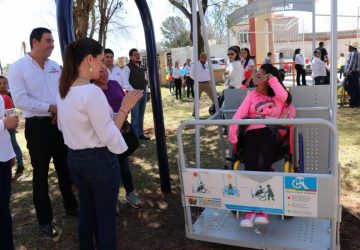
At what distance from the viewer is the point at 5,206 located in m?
2.60

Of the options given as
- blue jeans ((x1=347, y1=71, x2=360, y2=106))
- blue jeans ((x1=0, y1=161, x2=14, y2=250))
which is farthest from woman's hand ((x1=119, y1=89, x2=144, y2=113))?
blue jeans ((x1=347, y1=71, x2=360, y2=106))

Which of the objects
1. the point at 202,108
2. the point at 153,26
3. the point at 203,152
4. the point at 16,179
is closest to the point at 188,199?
the point at 153,26

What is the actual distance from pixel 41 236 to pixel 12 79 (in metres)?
1.50

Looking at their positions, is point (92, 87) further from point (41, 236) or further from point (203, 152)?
point (203, 152)

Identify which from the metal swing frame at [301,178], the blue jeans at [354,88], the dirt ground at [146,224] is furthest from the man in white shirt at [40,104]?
the blue jeans at [354,88]

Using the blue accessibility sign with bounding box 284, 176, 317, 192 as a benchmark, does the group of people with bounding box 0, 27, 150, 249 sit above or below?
above

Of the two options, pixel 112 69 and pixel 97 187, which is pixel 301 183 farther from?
pixel 112 69

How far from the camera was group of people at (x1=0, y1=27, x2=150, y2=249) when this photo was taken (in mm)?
2168

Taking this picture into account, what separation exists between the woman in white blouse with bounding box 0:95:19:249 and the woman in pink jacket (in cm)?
181

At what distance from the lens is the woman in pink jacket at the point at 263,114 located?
3.17 meters

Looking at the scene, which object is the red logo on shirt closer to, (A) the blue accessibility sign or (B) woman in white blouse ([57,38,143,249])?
(B) woman in white blouse ([57,38,143,249])

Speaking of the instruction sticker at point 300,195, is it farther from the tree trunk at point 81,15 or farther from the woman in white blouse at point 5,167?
the tree trunk at point 81,15

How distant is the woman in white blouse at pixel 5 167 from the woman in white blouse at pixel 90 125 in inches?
17.4

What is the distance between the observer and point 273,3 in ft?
24.8
